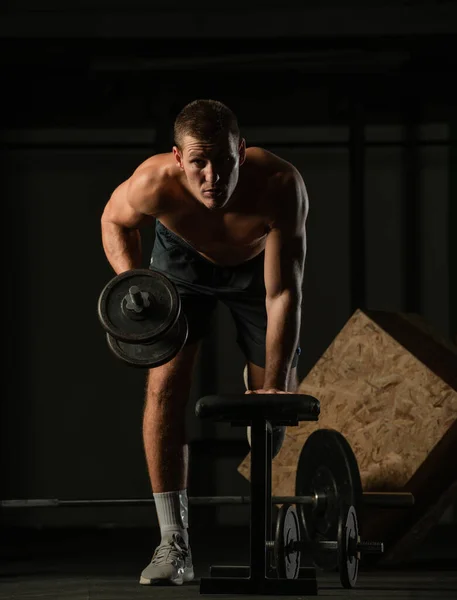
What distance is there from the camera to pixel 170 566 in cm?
346

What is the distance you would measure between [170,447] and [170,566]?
0.38 meters

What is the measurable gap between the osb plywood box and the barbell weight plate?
0.81 metres

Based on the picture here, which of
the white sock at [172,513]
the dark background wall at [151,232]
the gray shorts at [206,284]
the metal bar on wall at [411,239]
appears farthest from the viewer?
the metal bar on wall at [411,239]

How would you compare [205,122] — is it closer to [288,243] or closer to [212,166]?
[212,166]

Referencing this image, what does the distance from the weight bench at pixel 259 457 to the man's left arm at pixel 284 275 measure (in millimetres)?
375

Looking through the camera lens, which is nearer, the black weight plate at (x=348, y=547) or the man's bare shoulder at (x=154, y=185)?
the black weight plate at (x=348, y=547)

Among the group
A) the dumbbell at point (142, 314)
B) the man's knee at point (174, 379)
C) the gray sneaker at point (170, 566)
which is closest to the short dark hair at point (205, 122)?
the dumbbell at point (142, 314)

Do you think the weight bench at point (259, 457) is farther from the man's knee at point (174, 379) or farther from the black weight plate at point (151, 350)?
the man's knee at point (174, 379)

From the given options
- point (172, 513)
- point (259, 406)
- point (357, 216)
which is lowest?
point (172, 513)

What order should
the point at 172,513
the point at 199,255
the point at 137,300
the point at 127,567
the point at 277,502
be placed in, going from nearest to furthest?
the point at 137,300 → the point at 172,513 → the point at 199,255 → the point at 277,502 → the point at 127,567

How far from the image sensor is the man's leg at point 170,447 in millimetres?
3568

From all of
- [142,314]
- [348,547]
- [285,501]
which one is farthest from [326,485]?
[142,314]

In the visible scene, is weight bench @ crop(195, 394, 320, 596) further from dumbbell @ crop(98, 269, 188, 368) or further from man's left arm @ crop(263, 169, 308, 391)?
man's left arm @ crop(263, 169, 308, 391)

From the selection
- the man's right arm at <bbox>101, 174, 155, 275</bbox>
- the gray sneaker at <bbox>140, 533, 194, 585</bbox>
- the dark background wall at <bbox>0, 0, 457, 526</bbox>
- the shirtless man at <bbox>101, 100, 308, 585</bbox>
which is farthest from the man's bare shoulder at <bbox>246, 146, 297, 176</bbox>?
the dark background wall at <bbox>0, 0, 457, 526</bbox>
